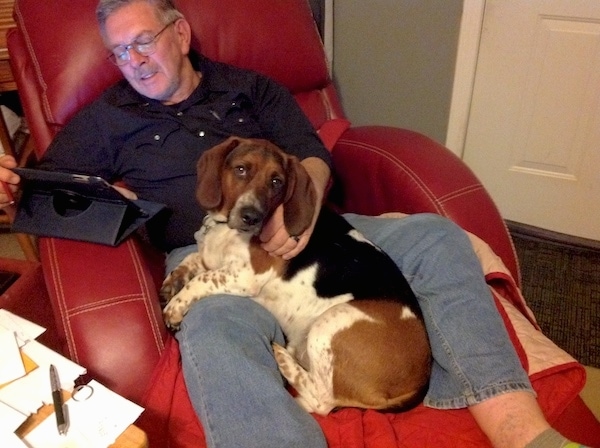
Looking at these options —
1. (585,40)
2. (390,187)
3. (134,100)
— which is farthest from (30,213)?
(585,40)

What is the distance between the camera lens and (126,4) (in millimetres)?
1873

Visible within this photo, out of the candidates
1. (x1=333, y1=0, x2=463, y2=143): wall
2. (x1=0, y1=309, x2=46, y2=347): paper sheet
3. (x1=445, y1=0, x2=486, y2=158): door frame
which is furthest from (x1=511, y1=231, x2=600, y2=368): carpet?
(x1=0, y1=309, x2=46, y2=347): paper sheet

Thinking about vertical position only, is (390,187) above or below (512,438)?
above

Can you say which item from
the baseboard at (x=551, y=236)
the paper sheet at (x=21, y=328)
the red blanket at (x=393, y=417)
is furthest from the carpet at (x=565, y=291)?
the paper sheet at (x=21, y=328)

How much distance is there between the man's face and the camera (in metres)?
1.87

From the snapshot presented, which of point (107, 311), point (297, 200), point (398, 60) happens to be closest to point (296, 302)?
point (297, 200)

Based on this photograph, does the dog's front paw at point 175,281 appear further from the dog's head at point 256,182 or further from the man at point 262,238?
the dog's head at point 256,182

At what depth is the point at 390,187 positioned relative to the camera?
210 centimetres

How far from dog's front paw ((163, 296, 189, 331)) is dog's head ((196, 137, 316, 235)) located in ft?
0.95

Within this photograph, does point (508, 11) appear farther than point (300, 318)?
Yes

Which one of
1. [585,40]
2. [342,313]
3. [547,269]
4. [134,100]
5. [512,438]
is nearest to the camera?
[512,438]

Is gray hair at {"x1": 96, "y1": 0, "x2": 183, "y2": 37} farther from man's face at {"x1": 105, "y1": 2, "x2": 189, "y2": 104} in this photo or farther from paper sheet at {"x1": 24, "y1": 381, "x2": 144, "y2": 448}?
paper sheet at {"x1": 24, "y1": 381, "x2": 144, "y2": 448}

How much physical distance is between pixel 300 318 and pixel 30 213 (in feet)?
2.83

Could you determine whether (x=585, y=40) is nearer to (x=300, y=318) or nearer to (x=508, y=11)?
(x=508, y=11)
